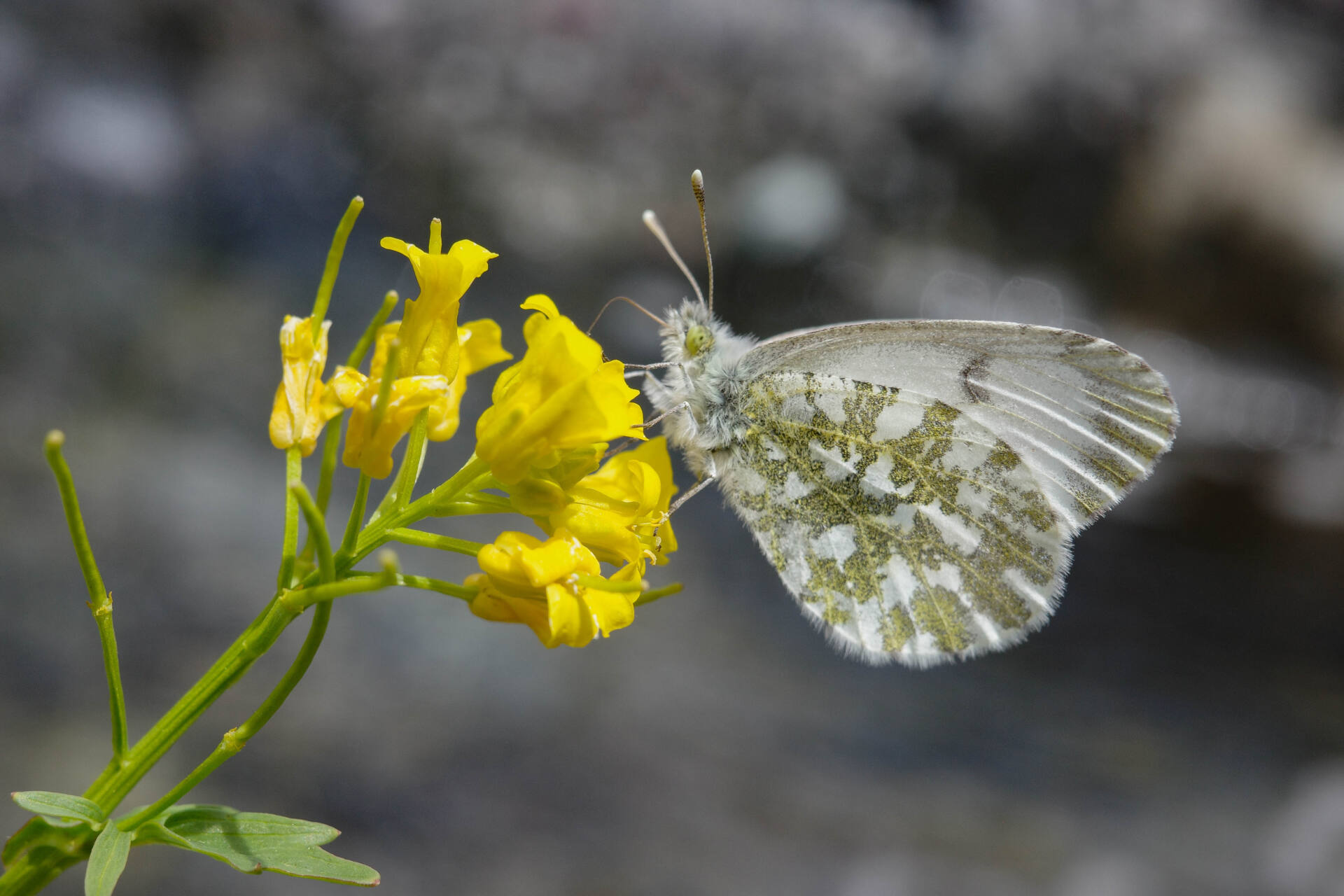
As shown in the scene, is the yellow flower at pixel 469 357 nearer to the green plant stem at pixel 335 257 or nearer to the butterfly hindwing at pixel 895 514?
the green plant stem at pixel 335 257

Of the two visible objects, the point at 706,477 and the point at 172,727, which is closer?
the point at 172,727

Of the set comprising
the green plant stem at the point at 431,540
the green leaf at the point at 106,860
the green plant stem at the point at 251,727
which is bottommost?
the green leaf at the point at 106,860

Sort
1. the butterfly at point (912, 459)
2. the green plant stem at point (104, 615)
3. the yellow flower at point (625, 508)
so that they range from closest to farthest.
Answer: the green plant stem at point (104, 615)
the yellow flower at point (625, 508)
the butterfly at point (912, 459)

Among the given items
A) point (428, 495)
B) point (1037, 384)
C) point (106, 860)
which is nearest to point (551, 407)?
point (428, 495)

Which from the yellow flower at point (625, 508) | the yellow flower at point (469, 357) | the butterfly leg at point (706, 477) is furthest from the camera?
the butterfly leg at point (706, 477)

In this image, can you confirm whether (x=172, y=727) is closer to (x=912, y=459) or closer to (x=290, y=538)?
(x=290, y=538)

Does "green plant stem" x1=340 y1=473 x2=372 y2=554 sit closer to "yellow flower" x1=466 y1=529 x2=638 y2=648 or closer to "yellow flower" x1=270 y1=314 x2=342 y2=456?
"yellow flower" x1=270 y1=314 x2=342 y2=456

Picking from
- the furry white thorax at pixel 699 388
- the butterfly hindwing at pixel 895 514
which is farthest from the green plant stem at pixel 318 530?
the butterfly hindwing at pixel 895 514

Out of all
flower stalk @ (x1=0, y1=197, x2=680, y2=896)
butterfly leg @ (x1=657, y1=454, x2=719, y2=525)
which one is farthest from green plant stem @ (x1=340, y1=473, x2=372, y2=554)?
butterfly leg @ (x1=657, y1=454, x2=719, y2=525)
